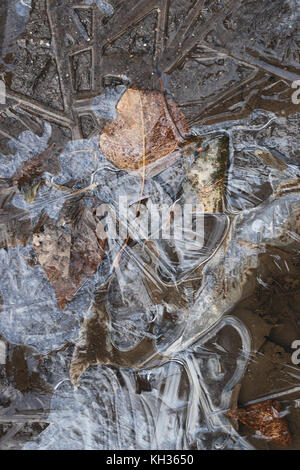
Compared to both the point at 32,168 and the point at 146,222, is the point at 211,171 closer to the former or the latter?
Answer: the point at 146,222

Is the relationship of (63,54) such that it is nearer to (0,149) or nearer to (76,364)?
(0,149)

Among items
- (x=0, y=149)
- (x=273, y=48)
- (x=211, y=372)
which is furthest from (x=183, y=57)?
(x=211, y=372)

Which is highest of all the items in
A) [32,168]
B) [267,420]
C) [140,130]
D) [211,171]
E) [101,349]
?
[140,130]

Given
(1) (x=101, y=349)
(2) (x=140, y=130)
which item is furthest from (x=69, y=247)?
(2) (x=140, y=130)

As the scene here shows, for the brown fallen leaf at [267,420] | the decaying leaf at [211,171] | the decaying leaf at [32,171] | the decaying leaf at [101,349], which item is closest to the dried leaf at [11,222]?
the decaying leaf at [32,171]

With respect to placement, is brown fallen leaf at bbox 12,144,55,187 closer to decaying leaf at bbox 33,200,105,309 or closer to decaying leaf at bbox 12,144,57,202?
decaying leaf at bbox 12,144,57,202

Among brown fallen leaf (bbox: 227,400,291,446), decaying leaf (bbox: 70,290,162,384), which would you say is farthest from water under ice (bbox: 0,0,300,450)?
brown fallen leaf (bbox: 227,400,291,446)

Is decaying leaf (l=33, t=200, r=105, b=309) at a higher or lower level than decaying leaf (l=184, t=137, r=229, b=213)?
lower
